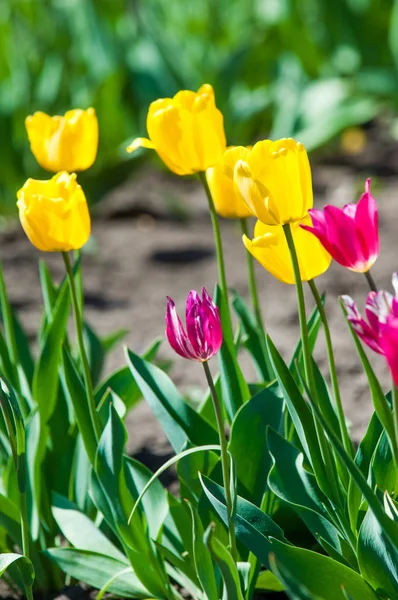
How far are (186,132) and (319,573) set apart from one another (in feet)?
2.35

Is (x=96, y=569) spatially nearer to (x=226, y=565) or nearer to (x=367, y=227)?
(x=226, y=565)

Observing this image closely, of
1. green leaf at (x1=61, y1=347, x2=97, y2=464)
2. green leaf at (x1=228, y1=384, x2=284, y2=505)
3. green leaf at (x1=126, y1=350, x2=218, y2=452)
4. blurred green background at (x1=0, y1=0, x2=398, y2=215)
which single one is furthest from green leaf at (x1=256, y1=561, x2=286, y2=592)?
blurred green background at (x1=0, y1=0, x2=398, y2=215)

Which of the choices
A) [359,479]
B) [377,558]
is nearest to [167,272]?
[377,558]

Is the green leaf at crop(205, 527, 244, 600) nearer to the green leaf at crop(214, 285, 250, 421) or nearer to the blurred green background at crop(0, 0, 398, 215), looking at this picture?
the green leaf at crop(214, 285, 250, 421)

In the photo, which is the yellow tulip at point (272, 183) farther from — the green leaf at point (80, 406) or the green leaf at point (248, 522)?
the green leaf at point (80, 406)

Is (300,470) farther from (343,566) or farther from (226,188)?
(226,188)

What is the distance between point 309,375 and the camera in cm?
137

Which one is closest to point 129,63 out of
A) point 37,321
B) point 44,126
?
point 37,321

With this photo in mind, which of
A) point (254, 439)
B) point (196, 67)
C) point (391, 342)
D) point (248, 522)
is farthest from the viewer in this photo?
point (196, 67)

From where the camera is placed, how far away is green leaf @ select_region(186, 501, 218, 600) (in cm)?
141

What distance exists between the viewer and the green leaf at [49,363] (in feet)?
5.89

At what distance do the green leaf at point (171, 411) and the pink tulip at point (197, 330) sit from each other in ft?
1.38

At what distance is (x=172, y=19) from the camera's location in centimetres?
602

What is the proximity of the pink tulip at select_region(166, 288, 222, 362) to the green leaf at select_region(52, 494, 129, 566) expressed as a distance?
659 mm
